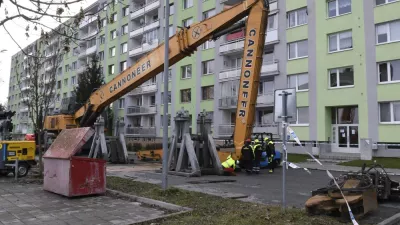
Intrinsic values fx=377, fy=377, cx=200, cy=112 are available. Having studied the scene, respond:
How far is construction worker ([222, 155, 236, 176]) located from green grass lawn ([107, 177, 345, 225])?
19.6ft

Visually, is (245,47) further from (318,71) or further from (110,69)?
(110,69)

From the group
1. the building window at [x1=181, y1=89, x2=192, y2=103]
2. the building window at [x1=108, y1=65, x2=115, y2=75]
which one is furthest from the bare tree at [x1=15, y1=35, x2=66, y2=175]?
the building window at [x1=108, y1=65, x2=115, y2=75]

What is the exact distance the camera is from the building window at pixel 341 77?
89.1ft

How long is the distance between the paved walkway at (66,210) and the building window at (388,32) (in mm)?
23138

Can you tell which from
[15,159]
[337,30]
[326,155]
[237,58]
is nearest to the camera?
[15,159]

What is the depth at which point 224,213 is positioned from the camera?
7328 mm

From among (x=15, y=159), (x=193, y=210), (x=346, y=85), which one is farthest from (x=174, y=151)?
(x=346, y=85)

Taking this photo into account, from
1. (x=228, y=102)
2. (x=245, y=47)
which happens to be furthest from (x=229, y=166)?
(x=228, y=102)

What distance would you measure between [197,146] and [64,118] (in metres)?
9.15

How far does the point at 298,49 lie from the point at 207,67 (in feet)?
36.0

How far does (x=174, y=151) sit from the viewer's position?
50.5 ft

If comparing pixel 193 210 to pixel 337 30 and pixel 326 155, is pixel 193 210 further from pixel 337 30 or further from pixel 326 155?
pixel 337 30

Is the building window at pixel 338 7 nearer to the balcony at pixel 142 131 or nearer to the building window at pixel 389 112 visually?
the building window at pixel 389 112

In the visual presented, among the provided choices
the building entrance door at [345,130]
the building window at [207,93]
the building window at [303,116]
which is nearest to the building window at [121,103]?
the building window at [207,93]
